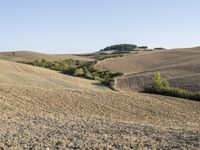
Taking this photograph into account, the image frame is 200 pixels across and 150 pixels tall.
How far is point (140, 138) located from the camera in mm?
17219

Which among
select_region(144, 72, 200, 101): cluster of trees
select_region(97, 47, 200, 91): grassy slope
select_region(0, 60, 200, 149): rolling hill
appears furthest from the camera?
select_region(97, 47, 200, 91): grassy slope

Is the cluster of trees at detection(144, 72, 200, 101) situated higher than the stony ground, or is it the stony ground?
the stony ground

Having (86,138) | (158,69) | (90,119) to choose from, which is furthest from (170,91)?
(86,138)

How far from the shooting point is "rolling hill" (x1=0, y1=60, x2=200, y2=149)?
1598cm

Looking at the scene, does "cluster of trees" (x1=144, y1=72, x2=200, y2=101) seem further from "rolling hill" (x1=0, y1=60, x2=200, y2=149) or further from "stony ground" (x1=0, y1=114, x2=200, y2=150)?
"stony ground" (x1=0, y1=114, x2=200, y2=150)

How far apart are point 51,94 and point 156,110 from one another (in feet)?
27.1

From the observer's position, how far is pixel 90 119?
2642cm

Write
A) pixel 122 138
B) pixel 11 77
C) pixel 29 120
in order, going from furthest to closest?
1. pixel 11 77
2. pixel 29 120
3. pixel 122 138

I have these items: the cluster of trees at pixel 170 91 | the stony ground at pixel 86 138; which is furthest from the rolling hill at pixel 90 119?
the cluster of trees at pixel 170 91

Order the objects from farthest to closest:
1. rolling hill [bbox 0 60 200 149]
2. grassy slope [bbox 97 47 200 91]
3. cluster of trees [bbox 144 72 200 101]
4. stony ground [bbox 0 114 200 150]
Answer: grassy slope [bbox 97 47 200 91] → cluster of trees [bbox 144 72 200 101] → rolling hill [bbox 0 60 200 149] → stony ground [bbox 0 114 200 150]

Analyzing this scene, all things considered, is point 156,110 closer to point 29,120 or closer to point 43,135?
point 29,120

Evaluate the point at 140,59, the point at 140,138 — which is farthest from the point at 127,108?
the point at 140,59

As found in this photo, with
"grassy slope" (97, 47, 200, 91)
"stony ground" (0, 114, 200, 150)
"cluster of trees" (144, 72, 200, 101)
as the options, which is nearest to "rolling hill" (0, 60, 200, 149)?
"stony ground" (0, 114, 200, 150)

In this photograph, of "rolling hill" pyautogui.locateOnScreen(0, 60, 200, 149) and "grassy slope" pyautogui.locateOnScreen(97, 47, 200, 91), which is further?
"grassy slope" pyautogui.locateOnScreen(97, 47, 200, 91)
